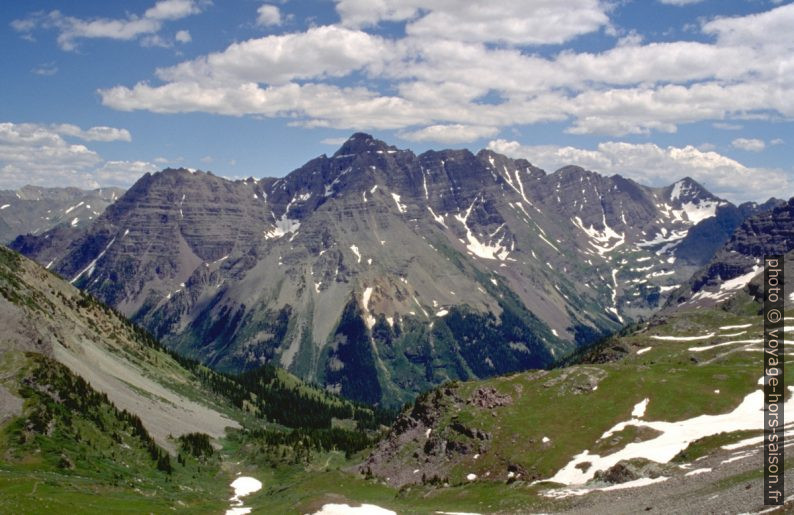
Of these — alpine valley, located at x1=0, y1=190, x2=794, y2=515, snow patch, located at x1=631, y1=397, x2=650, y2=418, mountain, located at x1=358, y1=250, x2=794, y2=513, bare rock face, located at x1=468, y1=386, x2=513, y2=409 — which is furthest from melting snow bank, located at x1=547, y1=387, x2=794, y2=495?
bare rock face, located at x1=468, y1=386, x2=513, y2=409

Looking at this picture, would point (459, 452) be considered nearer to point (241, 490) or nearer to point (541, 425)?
point (541, 425)

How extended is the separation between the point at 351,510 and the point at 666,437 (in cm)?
5100

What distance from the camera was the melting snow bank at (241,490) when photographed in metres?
119

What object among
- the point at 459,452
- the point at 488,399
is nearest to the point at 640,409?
the point at 488,399

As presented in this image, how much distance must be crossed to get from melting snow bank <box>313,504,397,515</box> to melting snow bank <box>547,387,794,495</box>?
26.6 meters

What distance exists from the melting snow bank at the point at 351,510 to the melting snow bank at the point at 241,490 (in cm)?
2045

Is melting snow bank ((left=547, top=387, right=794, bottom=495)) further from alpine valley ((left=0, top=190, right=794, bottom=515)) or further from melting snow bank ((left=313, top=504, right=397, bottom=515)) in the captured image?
melting snow bank ((left=313, top=504, right=397, bottom=515))

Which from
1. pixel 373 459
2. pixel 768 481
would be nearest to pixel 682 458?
pixel 768 481

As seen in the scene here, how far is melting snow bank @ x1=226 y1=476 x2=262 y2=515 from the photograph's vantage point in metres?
119

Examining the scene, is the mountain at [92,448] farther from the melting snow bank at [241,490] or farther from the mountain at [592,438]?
the mountain at [592,438]

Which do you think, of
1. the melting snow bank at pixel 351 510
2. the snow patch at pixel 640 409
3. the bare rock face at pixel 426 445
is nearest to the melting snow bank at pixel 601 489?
the melting snow bank at pixel 351 510

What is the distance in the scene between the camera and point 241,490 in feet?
470

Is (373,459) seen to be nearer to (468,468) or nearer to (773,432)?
(468,468)

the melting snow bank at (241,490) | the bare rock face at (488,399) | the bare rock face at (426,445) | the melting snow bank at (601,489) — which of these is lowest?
the melting snow bank at (241,490)
